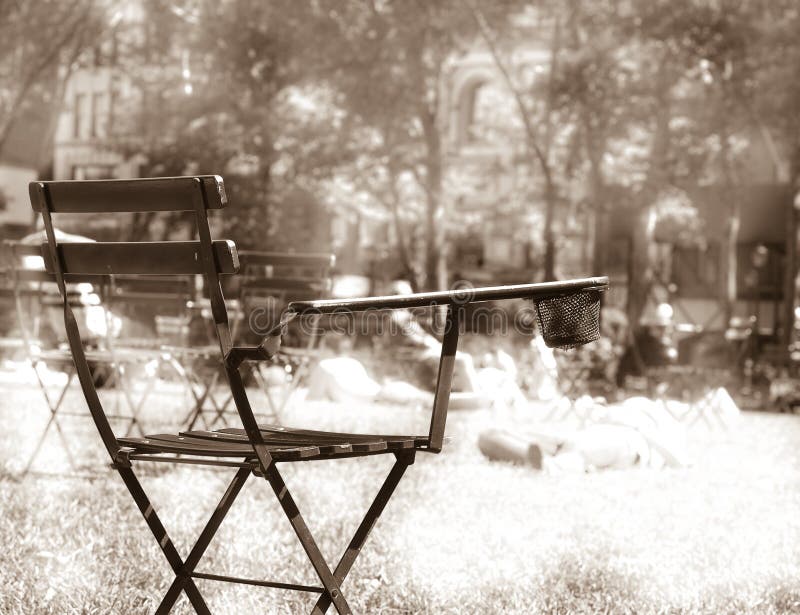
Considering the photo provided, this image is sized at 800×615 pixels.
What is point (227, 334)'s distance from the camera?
2.50 meters

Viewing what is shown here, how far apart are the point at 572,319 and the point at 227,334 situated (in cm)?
86

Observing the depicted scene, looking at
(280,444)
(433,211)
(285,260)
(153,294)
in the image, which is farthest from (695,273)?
(280,444)

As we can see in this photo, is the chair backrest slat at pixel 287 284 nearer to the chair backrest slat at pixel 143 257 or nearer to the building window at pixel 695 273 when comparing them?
the chair backrest slat at pixel 143 257

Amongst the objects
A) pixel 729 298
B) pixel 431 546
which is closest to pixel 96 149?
pixel 729 298

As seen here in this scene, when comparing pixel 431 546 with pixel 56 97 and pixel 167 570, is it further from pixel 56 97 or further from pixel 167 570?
pixel 56 97

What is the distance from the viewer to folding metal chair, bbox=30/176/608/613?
251 cm

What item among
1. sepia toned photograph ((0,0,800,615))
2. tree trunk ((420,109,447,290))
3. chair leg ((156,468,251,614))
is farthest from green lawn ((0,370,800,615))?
tree trunk ((420,109,447,290))

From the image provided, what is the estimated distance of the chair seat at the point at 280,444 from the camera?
260 cm

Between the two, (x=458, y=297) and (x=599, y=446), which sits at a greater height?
(x=458, y=297)

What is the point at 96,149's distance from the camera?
20953mm

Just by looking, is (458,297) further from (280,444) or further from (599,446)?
(599,446)

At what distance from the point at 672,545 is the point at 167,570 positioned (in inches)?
75.4

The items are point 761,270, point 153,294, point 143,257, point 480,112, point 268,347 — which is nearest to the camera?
point 268,347

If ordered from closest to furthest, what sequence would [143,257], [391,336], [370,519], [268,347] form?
[268,347] < [143,257] < [370,519] < [391,336]
